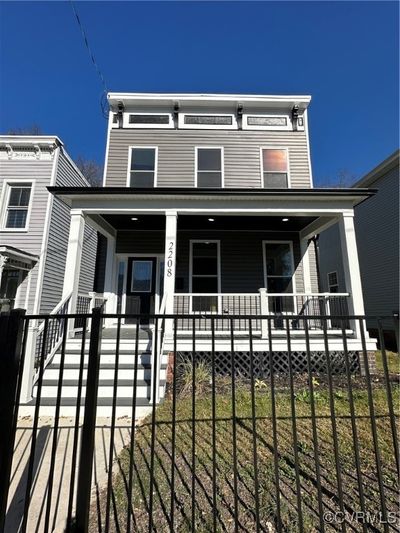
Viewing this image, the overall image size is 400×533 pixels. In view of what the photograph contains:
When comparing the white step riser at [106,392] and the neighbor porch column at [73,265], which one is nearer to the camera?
the white step riser at [106,392]

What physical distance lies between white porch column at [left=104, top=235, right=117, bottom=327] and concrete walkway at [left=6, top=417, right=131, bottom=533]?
4.33 metres

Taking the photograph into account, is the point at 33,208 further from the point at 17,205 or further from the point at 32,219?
the point at 17,205

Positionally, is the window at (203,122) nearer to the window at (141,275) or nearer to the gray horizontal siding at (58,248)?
the gray horizontal siding at (58,248)

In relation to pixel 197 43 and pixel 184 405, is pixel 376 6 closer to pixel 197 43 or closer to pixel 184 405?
pixel 197 43

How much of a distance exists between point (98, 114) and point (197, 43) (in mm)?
4400

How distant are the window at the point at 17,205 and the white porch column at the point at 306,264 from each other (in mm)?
10147

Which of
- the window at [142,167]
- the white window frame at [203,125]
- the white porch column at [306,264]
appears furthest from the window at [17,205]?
the white porch column at [306,264]

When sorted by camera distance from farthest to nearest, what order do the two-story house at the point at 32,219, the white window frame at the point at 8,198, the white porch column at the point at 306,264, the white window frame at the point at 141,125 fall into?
1. the white window frame at the point at 8,198
2. the white window frame at the point at 141,125
3. the two-story house at the point at 32,219
4. the white porch column at the point at 306,264

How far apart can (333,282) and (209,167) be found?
9834 mm

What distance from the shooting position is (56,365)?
5.50m

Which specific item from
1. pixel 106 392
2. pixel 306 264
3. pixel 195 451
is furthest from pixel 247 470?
pixel 306 264

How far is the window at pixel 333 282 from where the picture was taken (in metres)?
14.6

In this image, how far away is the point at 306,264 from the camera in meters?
8.93

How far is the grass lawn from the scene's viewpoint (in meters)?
2.24
